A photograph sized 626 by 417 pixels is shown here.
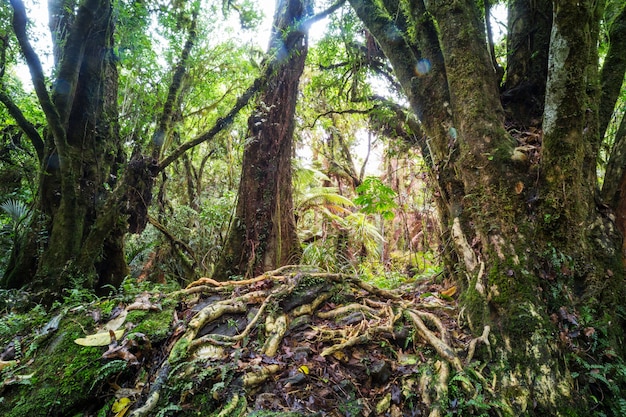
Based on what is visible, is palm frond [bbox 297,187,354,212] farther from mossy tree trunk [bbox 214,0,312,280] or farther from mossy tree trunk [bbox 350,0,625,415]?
mossy tree trunk [bbox 350,0,625,415]

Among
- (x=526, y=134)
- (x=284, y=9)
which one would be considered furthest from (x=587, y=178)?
(x=284, y=9)

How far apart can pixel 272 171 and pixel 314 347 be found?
322 centimetres

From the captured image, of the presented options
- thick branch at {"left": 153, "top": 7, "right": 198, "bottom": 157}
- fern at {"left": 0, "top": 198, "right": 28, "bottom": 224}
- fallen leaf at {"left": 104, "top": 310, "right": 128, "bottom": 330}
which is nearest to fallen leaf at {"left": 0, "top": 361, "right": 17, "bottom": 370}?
fallen leaf at {"left": 104, "top": 310, "right": 128, "bottom": 330}

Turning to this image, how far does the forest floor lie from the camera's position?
6.60 ft

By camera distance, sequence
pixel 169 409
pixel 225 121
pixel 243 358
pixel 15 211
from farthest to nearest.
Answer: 1. pixel 225 121
2. pixel 15 211
3. pixel 243 358
4. pixel 169 409

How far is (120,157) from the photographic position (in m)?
6.00

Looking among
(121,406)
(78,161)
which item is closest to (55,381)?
(121,406)

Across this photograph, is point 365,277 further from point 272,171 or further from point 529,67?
point 529,67

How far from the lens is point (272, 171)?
5270mm

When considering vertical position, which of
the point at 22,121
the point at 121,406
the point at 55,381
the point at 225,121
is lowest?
the point at 121,406

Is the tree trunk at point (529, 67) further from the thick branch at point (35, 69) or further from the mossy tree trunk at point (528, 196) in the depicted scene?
the thick branch at point (35, 69)

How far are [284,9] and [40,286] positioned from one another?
551cm

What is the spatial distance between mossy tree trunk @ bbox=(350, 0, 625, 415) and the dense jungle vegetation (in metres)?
0.02

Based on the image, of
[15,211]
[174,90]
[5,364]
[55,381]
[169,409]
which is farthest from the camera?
[174,90]
